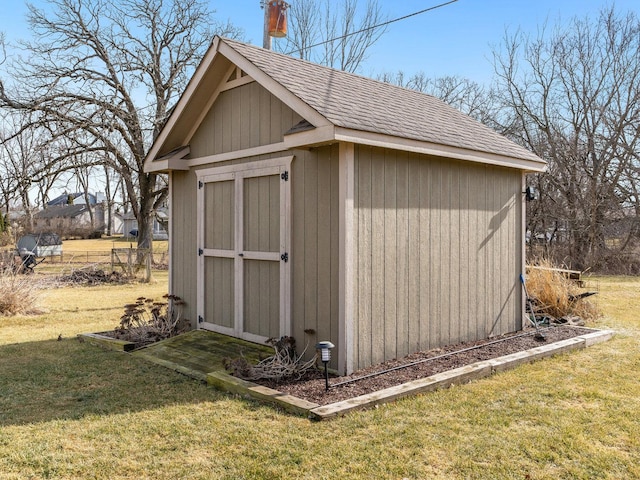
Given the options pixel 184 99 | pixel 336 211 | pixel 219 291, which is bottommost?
pixel 219 291

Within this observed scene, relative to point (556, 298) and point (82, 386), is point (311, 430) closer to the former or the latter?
point (82, 386)

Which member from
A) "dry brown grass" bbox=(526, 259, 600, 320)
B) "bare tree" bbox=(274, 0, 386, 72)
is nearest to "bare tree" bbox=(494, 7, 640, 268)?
"bare tree" bbox=(274, 0, 386, 72)

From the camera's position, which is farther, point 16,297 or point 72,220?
point 72,220

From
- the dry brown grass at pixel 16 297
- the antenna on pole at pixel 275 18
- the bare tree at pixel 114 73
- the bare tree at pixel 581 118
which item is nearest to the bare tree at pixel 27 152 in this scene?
the bare tree at pixel 114 73

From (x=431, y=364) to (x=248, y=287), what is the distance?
2.12 meters

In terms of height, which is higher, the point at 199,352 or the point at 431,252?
the point at 431,252

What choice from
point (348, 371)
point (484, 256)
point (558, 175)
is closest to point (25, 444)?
point (348, 371)

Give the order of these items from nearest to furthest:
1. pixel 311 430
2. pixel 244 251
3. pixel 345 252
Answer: pixel 311 430 → pixel 345 252 → pixel 244 251

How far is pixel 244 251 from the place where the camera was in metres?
5.76

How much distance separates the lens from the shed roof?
4.56 metres

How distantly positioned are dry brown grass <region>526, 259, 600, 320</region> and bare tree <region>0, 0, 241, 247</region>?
12692 mm

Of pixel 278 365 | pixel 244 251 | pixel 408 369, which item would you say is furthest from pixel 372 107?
pixel 278 365

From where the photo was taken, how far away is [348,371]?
4652 millimetres

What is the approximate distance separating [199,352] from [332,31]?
17.5 metres
